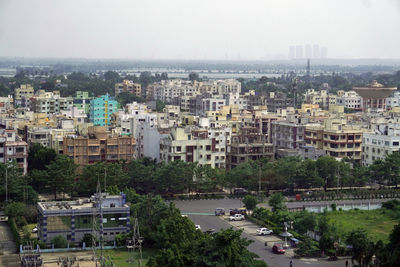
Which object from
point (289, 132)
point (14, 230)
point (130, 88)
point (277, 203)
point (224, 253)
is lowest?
point (14, 230)

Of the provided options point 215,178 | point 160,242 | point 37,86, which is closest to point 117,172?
point 215,178

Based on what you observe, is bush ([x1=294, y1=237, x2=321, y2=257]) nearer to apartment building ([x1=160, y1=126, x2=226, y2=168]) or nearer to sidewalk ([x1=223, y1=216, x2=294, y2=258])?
sidewalk ([x1=223, y1=216, x2=294, y2=258])

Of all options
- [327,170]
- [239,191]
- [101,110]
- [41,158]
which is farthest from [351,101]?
[41,158]

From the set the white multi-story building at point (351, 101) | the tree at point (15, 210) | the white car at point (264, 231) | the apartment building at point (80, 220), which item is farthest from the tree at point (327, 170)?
the white multi-story building at point (351, 101)

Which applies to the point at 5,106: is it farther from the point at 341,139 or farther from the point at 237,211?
the point at 237,211

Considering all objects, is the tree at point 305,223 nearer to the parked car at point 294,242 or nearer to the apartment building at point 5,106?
the parked car at point 294,242
